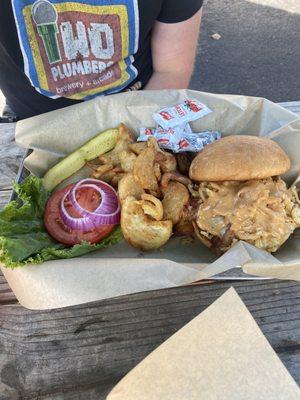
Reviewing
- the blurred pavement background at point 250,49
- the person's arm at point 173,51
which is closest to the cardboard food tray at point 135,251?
the person's arm at point 173,51

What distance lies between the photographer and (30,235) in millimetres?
1233

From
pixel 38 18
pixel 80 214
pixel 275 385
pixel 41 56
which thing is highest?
pixel 38 18

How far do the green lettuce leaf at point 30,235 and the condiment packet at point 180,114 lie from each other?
0.42 m

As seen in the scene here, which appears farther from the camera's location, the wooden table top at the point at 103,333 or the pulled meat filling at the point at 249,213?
the pulled meat filling at the point at 249,213

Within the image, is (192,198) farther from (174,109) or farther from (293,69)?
(293,69)

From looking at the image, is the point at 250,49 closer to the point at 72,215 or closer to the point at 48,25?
the point at 48,25

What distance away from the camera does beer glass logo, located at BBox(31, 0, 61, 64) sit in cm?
139

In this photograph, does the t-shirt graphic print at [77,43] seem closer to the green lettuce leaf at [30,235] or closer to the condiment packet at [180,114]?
the condiment packet at [180,114]

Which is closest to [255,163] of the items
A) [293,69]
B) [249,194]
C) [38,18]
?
[249,194]

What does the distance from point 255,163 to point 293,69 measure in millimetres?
2531

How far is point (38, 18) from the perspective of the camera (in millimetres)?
1410

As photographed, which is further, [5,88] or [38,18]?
[5,88]

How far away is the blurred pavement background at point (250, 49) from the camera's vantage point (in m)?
3.21

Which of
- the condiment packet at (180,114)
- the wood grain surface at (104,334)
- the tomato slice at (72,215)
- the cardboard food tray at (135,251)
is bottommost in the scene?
the wood grain surface at (104,334)
